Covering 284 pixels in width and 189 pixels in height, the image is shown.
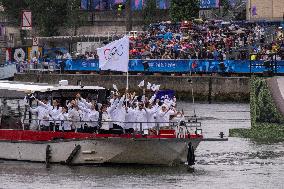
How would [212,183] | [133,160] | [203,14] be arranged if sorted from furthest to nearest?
1. [203,14]
2. [133,160]
3. [212,183]

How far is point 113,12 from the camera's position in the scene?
400 ft

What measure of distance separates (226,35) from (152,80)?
24.8 feet

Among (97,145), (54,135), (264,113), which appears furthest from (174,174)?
(264,113)

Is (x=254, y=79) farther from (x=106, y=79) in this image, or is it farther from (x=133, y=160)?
(x=106, y=79)

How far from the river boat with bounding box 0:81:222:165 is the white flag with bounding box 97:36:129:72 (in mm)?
1766

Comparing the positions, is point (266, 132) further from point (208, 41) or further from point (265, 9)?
point (265, 9)

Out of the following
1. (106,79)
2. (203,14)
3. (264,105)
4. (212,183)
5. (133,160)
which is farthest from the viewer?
(203,14)

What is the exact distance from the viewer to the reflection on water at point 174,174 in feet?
128

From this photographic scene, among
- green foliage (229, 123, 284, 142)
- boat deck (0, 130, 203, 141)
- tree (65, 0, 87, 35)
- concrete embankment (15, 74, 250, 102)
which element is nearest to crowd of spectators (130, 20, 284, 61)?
concrete embankment (15, 74, 250, 102)

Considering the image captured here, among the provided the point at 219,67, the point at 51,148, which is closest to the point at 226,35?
the point at 219,67

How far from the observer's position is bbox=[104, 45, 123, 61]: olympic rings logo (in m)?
44.2

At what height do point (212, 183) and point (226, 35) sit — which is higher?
point (226, 35)

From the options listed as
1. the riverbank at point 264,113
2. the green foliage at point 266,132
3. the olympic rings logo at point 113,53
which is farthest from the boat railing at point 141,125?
the riverbank at point 264,113

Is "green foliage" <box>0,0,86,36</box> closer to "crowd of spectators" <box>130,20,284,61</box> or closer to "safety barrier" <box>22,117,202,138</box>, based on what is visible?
"crowd of spectators" <box>130,20,284,61</box>
